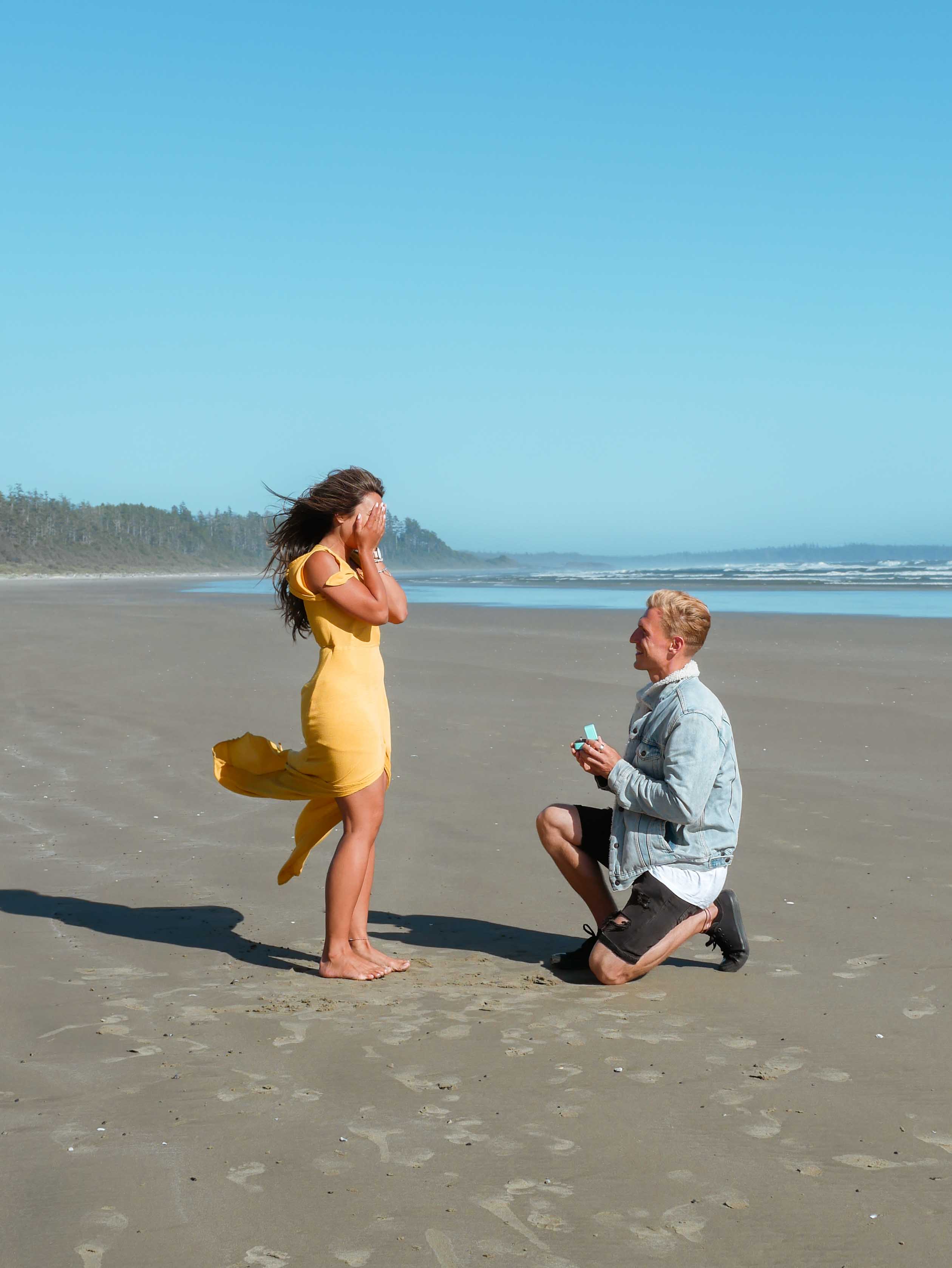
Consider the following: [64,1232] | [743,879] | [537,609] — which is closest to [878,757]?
[743,879]

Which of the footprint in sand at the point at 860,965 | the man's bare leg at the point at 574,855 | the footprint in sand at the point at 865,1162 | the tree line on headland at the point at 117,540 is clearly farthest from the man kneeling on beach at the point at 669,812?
the tree line on headland at the point at 117,540

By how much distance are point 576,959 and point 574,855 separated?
40cm

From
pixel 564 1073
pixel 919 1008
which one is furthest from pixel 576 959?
pixel 919 1008

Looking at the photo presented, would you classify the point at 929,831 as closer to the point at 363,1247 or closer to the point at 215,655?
the point at 363,1247

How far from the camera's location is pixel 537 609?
91.6 ft

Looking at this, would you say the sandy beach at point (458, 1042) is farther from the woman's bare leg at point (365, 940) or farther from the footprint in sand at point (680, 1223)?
the woman's bare leg at point (365, 940)

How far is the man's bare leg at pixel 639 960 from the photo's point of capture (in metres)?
4.15

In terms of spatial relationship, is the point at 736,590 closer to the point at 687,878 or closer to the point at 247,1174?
the point at 687,878

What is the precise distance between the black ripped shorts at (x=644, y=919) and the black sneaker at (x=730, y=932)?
125 mm

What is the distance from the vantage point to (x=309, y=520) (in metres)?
4.47


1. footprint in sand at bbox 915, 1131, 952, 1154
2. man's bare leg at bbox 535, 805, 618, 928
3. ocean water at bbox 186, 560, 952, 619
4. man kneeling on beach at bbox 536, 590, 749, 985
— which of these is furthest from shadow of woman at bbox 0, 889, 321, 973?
ocean water at bbox 186, 560, 952, 619

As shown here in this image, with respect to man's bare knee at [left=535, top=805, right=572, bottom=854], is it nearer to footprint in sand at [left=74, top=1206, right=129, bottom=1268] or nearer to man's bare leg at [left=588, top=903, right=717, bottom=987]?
man's bare leg at [left=588, top=903, right=717, bottom=987]

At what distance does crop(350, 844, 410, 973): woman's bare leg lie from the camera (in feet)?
14.2

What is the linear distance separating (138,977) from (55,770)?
4050 millimetres
